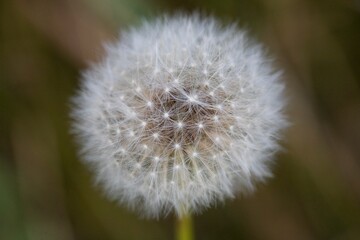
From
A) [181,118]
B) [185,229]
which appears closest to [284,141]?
[185,229]

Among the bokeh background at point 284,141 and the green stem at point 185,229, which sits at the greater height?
the bokeh background at point 284,141

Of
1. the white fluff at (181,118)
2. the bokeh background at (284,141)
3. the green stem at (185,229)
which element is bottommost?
the green stem at (185,229)

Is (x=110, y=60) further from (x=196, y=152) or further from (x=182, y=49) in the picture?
(x=196, y=152)

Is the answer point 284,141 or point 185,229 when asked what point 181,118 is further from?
point 284,141

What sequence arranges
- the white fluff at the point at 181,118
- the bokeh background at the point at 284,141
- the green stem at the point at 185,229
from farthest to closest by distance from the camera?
1. the bokeh background at the point at 284,141
2. the green stem at the point at 185,229
3. the white fluff at the point at 181,118

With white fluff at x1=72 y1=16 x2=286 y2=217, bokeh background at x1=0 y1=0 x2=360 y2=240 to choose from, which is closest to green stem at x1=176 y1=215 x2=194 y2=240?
white fluff at x1=72 y1=16 x2=286 y2=217

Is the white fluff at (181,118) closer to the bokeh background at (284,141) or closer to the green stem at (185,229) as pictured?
the green stem at (185,229)

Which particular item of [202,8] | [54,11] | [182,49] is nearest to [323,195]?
[202,8]

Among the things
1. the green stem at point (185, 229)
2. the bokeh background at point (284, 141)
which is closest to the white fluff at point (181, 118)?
the green stem at point (185, 229)
